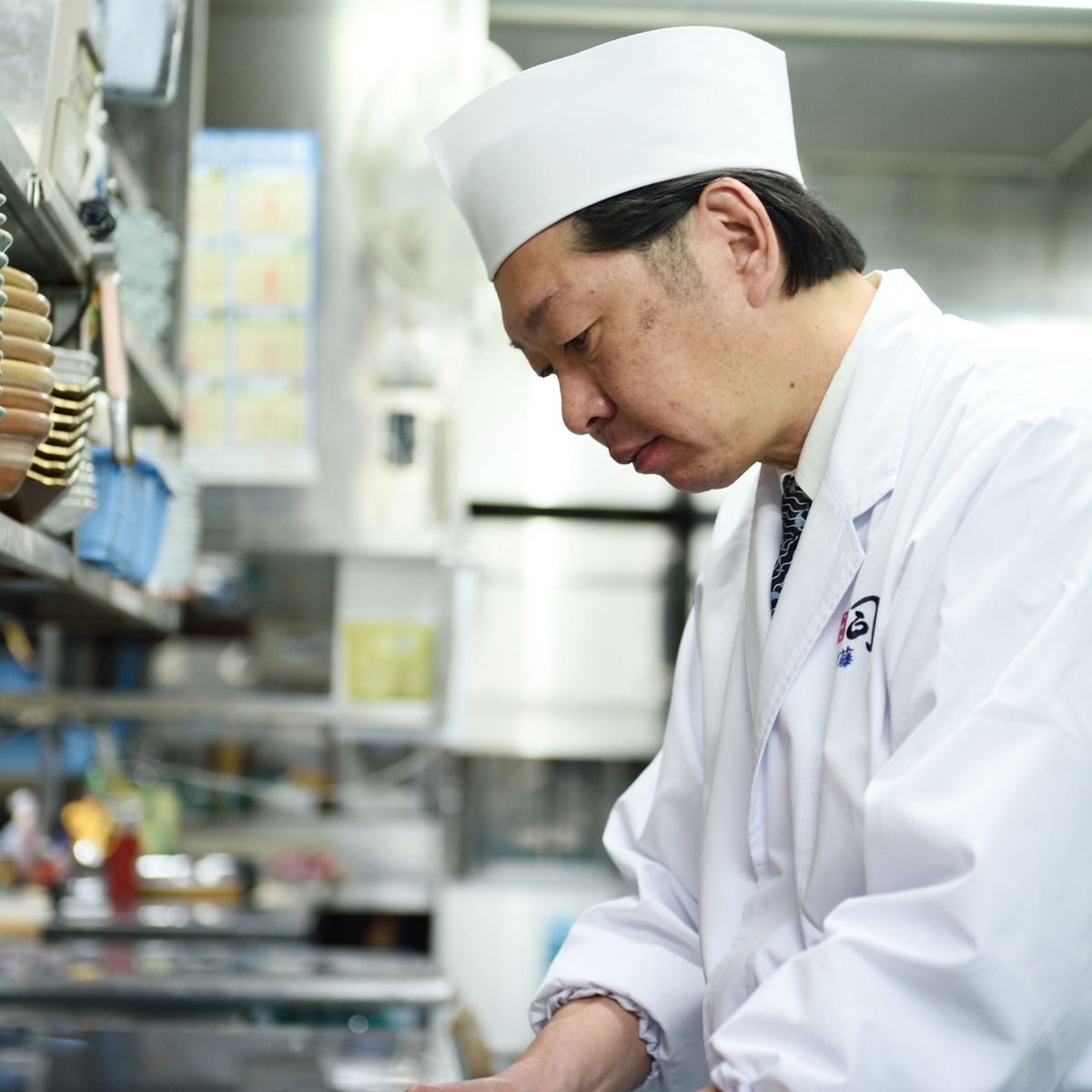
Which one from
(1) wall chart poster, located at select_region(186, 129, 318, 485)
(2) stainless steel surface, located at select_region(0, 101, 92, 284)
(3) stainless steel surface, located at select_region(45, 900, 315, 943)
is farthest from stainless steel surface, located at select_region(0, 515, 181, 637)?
(1) wall chart poster, located at select_region(186, 129, 318, 485)

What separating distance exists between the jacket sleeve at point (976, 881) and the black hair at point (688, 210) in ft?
1.06

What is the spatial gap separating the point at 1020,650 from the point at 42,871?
275cm

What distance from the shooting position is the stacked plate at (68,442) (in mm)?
1145

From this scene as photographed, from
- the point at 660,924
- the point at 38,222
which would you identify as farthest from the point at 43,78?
the point at 660,924

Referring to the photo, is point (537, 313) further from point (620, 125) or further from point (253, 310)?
point (253, 310)

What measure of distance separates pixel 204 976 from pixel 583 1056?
1.31m

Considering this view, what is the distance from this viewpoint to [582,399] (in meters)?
1.08

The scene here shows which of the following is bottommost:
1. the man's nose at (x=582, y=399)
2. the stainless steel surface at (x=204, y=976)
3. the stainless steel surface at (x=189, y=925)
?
the stainless steel surface at (x=189, y=925)

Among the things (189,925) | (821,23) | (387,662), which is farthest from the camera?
(821,23)

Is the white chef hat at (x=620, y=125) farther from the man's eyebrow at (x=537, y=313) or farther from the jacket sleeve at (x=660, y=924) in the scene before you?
the jacket sleeve at (x=660, y=924)

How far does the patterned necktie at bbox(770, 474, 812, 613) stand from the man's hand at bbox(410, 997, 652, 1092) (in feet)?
1.33

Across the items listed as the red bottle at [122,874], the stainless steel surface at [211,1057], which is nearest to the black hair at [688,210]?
the stainless steel surface at [211,1057]

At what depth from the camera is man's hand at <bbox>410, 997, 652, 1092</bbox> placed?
104 cm

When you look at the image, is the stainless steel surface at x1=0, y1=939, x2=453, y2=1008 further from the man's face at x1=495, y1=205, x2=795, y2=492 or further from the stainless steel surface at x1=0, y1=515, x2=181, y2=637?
the man's face at x1=495, y1=205, x2=795, y2=492
